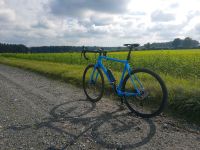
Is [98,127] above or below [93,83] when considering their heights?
below

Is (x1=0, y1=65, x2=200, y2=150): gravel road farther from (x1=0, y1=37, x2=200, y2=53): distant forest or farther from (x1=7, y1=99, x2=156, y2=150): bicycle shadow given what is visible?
(x1=0, y1=37, x2=200, y2=53): distant forest

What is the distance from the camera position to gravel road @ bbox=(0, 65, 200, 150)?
4.16m

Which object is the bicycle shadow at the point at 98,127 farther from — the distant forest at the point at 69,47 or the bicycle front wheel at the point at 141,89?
the distant forest at the point at 69,47

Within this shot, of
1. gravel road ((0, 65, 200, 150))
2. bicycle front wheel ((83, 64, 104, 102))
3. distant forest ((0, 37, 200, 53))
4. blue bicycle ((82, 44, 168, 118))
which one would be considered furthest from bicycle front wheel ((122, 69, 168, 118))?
distant forest ((0, 37, 200, 53))

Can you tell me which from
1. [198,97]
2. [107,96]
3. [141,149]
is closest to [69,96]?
[107,96]

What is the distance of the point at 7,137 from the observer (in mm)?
4590

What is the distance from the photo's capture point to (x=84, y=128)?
4906 millimetres

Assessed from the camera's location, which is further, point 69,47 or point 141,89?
point 69,47

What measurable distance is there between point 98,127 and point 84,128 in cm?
27

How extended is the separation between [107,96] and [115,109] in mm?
1691

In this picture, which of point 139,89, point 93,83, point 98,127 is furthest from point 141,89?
point 93,83

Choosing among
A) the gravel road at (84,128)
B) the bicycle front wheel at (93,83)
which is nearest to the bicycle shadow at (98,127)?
the gravel road at (84,128)

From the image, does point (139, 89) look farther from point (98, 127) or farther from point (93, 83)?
point (93, 83)

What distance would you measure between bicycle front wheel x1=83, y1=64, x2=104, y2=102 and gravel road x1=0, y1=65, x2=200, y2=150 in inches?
14.4
